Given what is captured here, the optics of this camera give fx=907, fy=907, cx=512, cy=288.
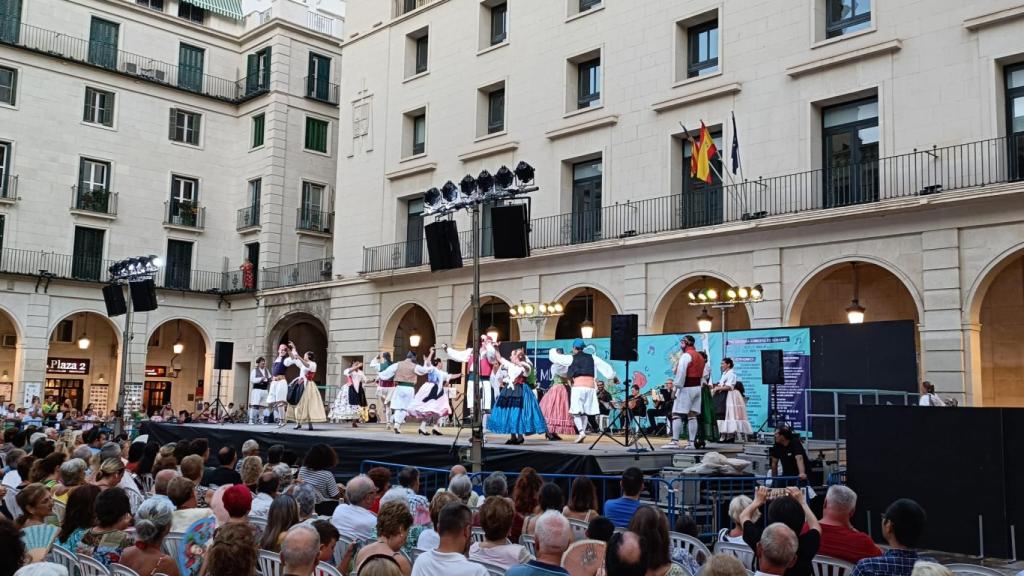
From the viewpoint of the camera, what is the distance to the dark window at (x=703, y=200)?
2102 cm

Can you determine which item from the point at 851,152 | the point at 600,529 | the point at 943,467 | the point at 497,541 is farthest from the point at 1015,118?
the point at 497,541

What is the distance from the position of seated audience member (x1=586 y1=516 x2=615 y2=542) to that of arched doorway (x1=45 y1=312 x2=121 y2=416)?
31049 mm

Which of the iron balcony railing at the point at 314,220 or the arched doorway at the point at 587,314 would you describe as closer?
the arched doorway at the point at 587,314

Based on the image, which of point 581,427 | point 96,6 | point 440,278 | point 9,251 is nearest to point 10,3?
point 96,6

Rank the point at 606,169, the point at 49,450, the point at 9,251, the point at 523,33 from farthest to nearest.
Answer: the point at 9,251
the point at 523,33
the point at 606,169
the point at 49,450

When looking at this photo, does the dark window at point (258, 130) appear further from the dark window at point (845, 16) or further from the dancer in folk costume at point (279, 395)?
the dark window at point (845, 16)

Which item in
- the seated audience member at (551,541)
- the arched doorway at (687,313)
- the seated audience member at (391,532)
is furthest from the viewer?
the arched doorway at (687,313)

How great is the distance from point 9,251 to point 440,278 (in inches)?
602

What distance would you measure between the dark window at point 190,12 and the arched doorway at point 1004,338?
3063 centimetres

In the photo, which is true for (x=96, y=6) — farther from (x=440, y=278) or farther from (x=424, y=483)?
(x=424, y=483)

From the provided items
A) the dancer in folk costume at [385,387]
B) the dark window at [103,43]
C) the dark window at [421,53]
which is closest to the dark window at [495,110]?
the dark window at [421,53]

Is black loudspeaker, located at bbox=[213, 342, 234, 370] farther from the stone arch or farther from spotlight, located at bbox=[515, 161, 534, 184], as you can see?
spotlight, located at bbox=[515, 161, 534, 184]

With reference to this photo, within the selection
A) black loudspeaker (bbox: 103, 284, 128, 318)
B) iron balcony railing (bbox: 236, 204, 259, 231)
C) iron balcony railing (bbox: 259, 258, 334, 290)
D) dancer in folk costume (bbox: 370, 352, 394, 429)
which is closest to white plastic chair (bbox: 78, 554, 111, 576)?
dancer in folk costume (bbox: 370, 352, 394, 429)

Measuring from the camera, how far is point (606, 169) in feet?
76.2
